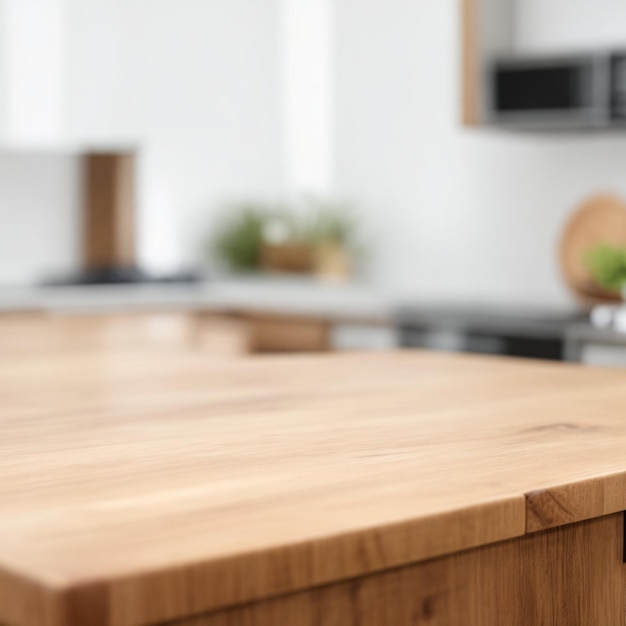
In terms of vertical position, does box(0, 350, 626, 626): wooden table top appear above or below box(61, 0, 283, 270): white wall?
below

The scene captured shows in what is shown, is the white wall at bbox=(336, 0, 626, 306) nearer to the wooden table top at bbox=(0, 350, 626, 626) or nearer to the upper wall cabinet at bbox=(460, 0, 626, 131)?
the upper wall cabinet at bbox=(460, 0, 626, 131)

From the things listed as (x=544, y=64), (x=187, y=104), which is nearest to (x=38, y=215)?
(x=187, y=104)

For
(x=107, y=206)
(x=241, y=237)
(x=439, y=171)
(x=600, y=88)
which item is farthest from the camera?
(x=241, y=237)

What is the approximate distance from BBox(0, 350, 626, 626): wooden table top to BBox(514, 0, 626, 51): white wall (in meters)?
2.70

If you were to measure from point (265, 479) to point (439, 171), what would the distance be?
371 centimetres

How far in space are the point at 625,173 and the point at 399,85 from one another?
108cm

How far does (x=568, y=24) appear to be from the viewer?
397cm

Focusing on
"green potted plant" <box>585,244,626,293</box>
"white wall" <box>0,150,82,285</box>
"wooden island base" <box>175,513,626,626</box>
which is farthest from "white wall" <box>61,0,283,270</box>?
"wooden island base" <box>175,513,626,626</box>

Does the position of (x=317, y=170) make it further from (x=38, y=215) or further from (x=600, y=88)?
(x=600, y=88)

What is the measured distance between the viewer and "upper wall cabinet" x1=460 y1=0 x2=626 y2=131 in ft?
11.5

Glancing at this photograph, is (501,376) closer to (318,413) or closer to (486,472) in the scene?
(318,413)

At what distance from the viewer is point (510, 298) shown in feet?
12.9

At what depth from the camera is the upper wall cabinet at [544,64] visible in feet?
11.5

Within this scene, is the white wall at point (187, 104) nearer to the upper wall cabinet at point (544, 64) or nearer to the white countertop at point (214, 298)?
the white countertop at point (214, 298)
